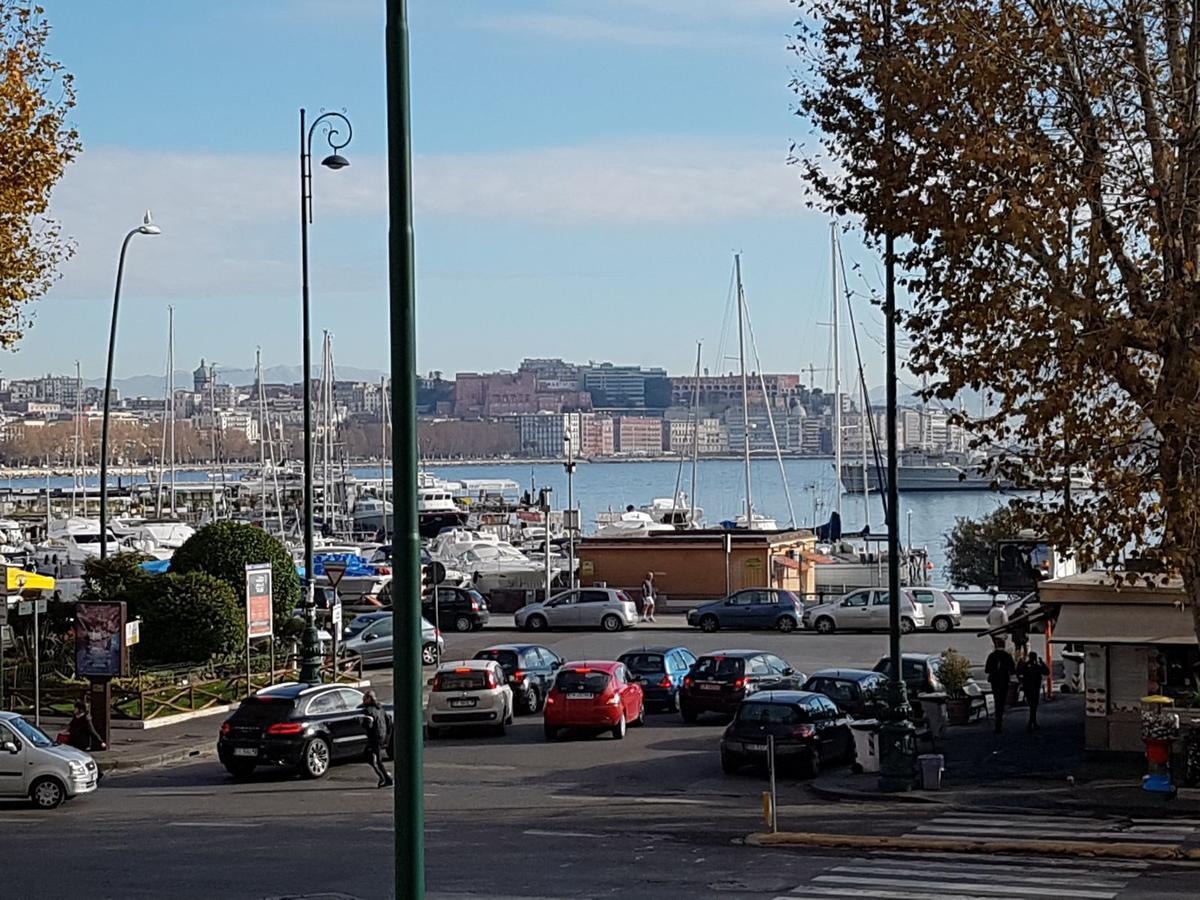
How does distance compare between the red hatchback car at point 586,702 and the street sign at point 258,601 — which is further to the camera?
the street sign at point 258,601

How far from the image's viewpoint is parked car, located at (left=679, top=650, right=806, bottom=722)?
3350 centimetres

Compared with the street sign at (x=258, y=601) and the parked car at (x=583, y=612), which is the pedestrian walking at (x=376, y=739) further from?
the parked car at (x=583, y=612)

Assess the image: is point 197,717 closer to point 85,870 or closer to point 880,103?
point 85,870

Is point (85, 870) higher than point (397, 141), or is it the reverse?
point (397, 141)

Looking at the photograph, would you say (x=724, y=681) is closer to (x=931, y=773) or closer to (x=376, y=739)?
(x=931, y=773)

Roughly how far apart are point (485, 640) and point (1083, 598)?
26.5 m

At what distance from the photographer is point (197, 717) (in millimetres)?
34531

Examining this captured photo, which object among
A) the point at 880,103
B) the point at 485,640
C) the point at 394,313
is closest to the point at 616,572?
the point at 485,640

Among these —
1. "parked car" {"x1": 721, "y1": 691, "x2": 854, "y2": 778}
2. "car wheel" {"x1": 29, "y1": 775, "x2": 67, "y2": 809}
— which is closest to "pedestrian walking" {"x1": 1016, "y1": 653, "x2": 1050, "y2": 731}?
"parked car" {"x1": 721, "y1": 691, "x2": 854, "y2": 778}

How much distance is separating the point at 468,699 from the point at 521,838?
11279 millimetres

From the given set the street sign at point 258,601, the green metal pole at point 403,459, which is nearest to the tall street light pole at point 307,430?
the street sign at point 258,601

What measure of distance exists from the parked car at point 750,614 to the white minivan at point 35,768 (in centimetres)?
2960

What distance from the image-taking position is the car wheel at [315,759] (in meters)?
27.2

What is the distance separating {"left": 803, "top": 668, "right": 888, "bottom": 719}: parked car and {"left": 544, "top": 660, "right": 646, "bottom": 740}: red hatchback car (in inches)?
142
